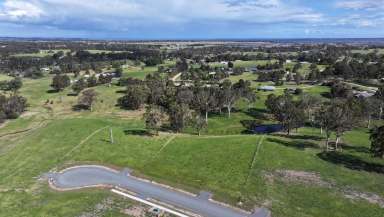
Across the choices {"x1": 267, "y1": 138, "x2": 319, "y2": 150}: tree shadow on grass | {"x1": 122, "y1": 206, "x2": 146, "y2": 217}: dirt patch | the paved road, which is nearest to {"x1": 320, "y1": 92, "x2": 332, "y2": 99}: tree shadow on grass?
{"x1": 267, "y1": 138, "x2": 319, "y2": 150}: tree shadow on grass

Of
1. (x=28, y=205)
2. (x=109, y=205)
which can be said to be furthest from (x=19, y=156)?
(x=109, y=205)

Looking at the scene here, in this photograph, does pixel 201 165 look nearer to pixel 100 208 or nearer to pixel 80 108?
pixel 100 208

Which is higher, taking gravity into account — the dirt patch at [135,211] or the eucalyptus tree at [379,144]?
the eucalyptus tree at [379,144]

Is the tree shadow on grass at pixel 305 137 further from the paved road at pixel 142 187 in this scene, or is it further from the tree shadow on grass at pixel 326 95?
the tree shadow on grass at pixel 326 95

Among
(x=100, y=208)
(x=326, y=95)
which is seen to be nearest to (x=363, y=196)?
(x=100, y=208)

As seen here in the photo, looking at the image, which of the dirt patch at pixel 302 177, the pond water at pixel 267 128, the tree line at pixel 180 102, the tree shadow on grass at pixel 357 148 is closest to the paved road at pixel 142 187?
the dirt patch at pixel 302 177

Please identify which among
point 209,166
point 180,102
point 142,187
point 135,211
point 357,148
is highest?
point 180,102

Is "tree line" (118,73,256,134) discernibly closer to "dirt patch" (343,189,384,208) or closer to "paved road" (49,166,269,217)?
"paved road" (49,166,269,217)
